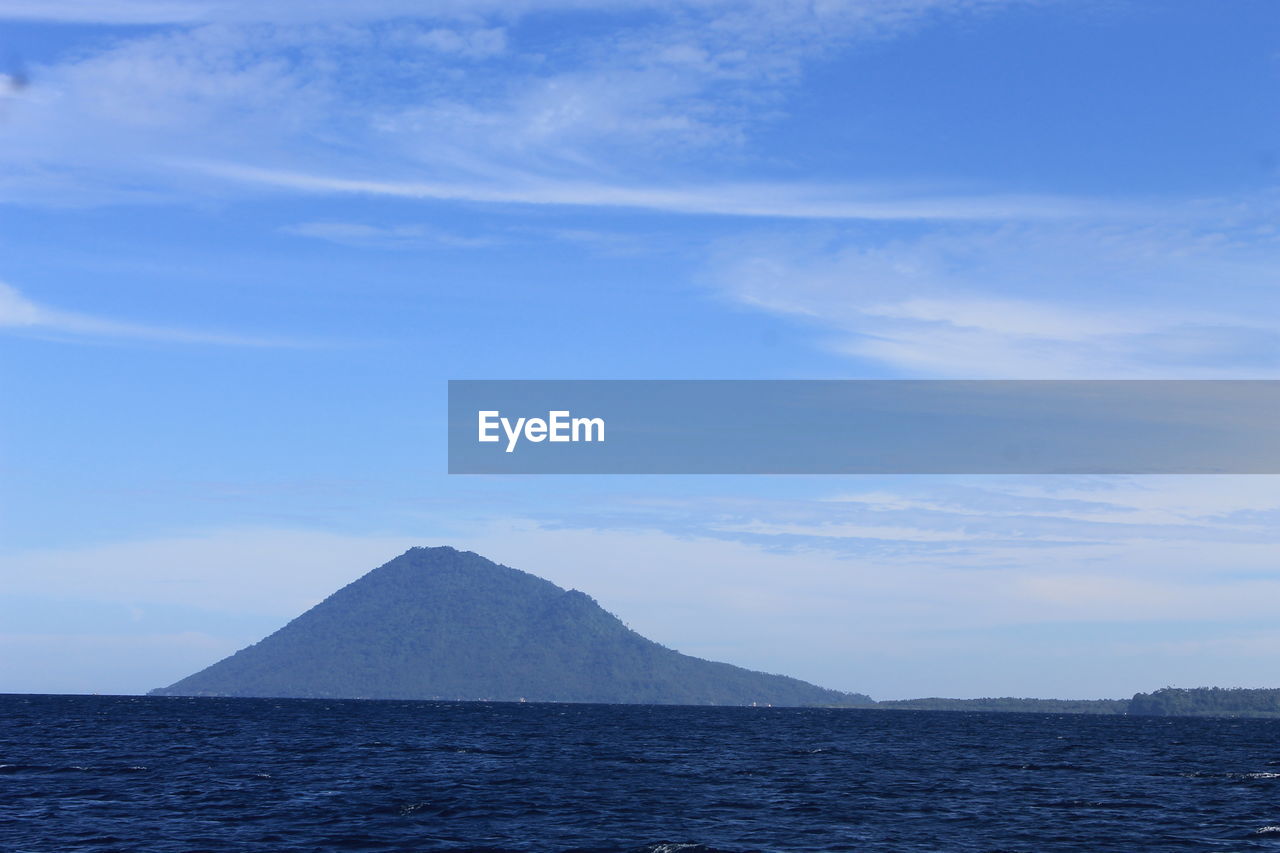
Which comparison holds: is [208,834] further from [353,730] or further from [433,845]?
[353,730]

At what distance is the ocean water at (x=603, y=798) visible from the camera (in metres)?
54.5

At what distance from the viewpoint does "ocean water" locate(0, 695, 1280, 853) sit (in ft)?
179

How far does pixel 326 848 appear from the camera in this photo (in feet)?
167

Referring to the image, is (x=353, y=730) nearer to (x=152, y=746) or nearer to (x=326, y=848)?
(x=152, y=746)

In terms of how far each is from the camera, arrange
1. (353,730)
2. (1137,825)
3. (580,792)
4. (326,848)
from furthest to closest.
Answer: (353,730) < (580,792) < (1137,825) < (326,848)

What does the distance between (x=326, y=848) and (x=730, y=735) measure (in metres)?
123

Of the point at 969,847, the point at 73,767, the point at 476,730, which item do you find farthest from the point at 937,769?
the point at 476,730

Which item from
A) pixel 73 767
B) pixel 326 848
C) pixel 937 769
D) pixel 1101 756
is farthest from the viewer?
pixel 1101 756

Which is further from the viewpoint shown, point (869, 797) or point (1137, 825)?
point (869, 797)

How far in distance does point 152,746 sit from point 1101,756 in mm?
102314

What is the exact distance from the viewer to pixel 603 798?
70.9 m

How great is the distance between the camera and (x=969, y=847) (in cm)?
5369

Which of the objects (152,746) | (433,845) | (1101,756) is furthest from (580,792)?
(1101,756)

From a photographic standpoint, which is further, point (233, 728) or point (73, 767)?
point (233, 728)
